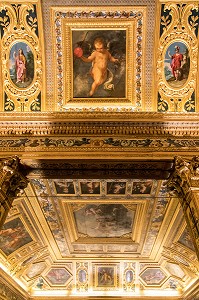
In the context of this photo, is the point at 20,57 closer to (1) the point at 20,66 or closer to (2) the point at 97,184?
(1) the point at 20,66

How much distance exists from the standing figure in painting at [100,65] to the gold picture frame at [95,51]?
0.02 metres

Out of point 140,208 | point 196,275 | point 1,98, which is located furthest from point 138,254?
point 1,98

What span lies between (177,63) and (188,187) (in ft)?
9.82

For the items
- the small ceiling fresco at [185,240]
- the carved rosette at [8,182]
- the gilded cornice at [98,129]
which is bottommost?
the small ceiling fresco at [185,240]

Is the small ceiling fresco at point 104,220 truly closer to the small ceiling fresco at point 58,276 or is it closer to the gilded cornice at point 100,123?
the small ceiling fresco at point 58,276

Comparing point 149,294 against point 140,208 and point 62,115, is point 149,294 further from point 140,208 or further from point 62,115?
point 62,115

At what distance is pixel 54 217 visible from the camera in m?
12.6

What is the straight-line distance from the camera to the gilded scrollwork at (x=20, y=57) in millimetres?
8633

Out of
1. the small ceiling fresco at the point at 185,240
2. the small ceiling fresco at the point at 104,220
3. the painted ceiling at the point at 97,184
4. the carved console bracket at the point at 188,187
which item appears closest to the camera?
the carved console bracket at the point at 188,187

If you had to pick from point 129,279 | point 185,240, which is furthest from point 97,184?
point 129,279

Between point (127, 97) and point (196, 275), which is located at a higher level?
point (127, 97)

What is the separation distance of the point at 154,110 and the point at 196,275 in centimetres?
808

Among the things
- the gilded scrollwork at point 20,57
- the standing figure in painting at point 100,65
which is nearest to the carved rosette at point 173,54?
the standing figure in painting at point 100,65

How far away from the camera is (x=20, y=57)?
29.7ft
